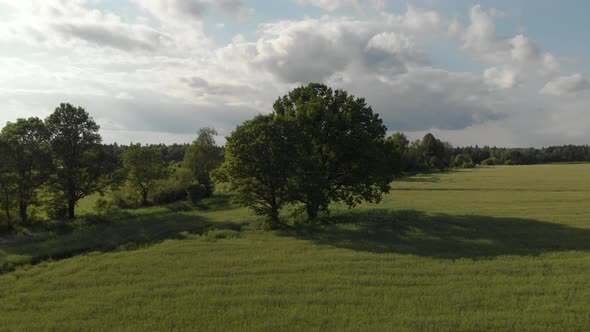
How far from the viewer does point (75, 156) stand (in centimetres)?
4450

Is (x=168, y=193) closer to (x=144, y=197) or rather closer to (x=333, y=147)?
(x=144, y=197)

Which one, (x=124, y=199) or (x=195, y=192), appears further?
(x=195, y=192)

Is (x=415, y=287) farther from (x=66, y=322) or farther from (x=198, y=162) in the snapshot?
(x=198, y=162)

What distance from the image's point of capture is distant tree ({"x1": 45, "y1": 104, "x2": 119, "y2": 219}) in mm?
42781

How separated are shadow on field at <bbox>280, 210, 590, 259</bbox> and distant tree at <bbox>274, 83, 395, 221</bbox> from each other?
9.78 ft

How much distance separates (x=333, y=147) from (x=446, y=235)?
41.5 feet

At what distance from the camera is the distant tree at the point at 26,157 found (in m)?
38.1

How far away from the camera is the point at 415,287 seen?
52.2ft

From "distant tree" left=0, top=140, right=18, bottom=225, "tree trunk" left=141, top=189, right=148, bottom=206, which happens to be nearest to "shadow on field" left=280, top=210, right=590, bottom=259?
"distant tree" left=0, top=140, right=18, bottom=225

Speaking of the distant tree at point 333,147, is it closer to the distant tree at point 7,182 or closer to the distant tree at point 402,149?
the distant tree at point 402,149

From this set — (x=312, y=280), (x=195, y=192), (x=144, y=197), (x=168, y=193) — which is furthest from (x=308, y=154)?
(x=144, y=197)

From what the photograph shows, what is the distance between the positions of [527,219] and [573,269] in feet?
57.1

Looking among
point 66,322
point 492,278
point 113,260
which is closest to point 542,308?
point 492,278

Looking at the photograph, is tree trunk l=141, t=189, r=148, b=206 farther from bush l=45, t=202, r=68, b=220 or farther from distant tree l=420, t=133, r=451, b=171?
distant tree l=420, t=133, r=451, b=171
